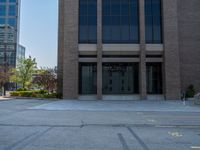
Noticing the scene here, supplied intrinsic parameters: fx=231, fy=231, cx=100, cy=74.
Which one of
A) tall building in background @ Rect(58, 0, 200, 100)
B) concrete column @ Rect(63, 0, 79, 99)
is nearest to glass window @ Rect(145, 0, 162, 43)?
tall building in background @ Rect(58, 0, 200, 100)

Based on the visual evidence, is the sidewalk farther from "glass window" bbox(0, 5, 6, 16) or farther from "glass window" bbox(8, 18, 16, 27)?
"glass window" bbox(0, 5, 6, 16)

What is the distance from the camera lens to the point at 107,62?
3278cm

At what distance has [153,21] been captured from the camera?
33094 mm

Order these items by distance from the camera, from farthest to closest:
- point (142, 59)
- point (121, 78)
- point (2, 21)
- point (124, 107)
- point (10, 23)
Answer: point (10, 23) → point (2, 21) → point (121, 78) → point (142, 59) → point (124, 107)

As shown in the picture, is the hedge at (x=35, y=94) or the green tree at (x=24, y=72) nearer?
the hedge at (x=35, y=94)

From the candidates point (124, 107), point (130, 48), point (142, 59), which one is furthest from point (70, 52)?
point (124, 107)

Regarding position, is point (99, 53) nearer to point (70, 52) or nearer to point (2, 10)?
point (70, 52)

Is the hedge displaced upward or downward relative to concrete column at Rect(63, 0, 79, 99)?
downward

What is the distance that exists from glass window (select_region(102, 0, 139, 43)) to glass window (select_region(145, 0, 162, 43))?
1.54 meters

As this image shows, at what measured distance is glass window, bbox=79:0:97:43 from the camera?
3259 centimetres

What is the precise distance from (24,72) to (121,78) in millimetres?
22396

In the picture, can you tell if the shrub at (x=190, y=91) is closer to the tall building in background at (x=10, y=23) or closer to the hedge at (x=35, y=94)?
the hedge at (x=35, y=94)

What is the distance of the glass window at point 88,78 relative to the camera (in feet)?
107

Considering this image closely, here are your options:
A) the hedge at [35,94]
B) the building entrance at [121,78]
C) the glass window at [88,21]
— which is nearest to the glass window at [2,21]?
the hedge at [35,94]
